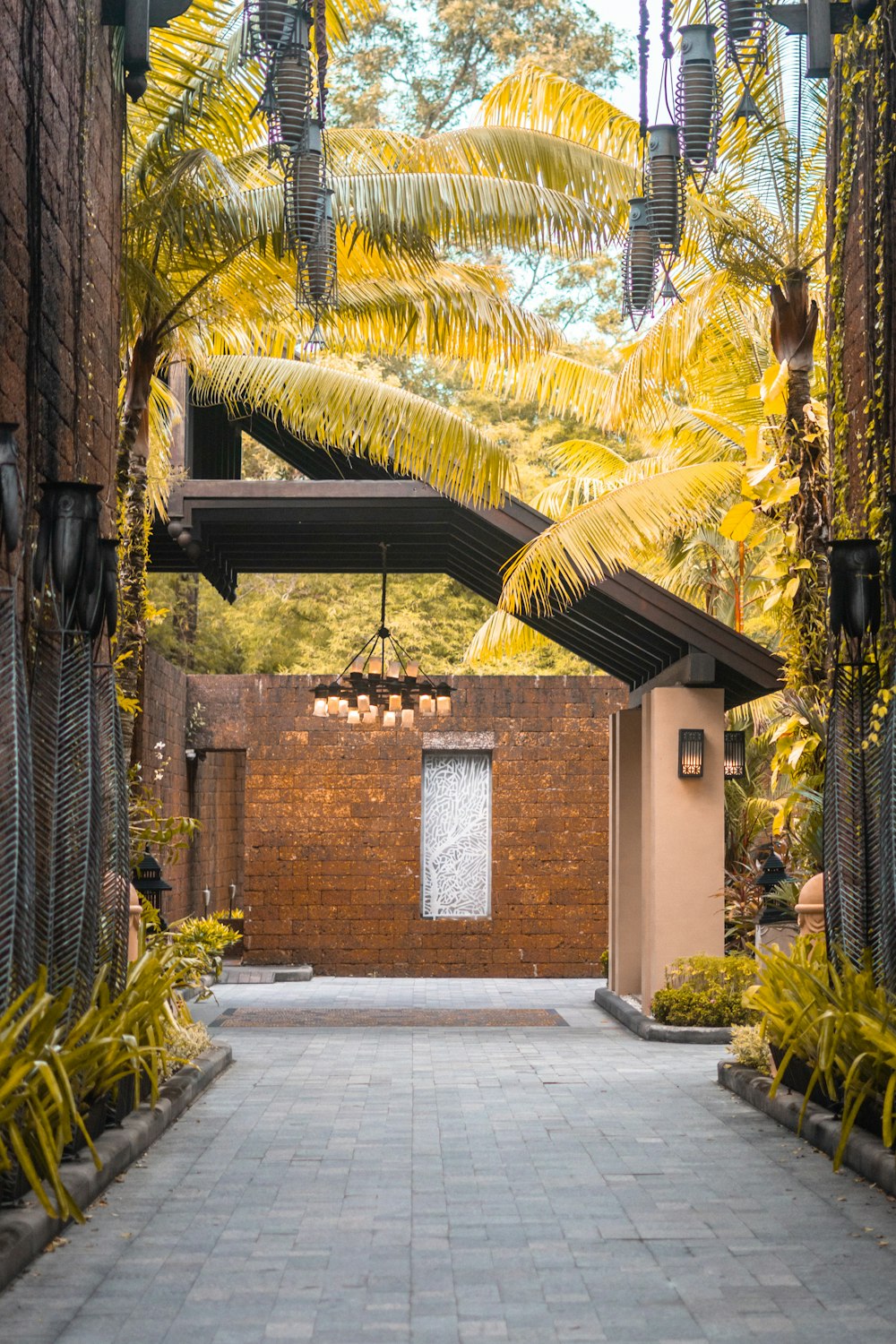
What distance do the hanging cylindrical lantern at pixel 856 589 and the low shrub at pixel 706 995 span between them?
16.9 ft

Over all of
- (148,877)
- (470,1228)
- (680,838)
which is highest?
(680,838)

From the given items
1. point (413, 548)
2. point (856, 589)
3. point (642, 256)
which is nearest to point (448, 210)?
point (642, 256)

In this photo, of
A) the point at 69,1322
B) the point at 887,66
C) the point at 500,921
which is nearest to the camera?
the point at 69,1322

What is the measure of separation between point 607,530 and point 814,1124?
19.2 feet

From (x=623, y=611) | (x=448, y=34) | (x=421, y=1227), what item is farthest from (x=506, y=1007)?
(x=448, y=34)

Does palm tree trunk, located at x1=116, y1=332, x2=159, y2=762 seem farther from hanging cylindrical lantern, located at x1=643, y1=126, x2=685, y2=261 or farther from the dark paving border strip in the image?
hanging cylindrical lantern, located at x1=643, y1=126, x2=685, y2=261

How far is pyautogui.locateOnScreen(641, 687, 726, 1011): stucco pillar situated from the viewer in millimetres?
12711

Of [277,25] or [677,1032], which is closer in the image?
[277,25]

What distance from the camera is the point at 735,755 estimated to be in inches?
570

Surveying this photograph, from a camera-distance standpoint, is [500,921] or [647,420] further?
[500,921]

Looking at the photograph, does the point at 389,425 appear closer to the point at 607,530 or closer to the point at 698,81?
the point at 607,530

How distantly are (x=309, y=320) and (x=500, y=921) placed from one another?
925cm

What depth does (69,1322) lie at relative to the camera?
4.47m

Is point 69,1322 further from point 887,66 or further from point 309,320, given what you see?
point 309,320
